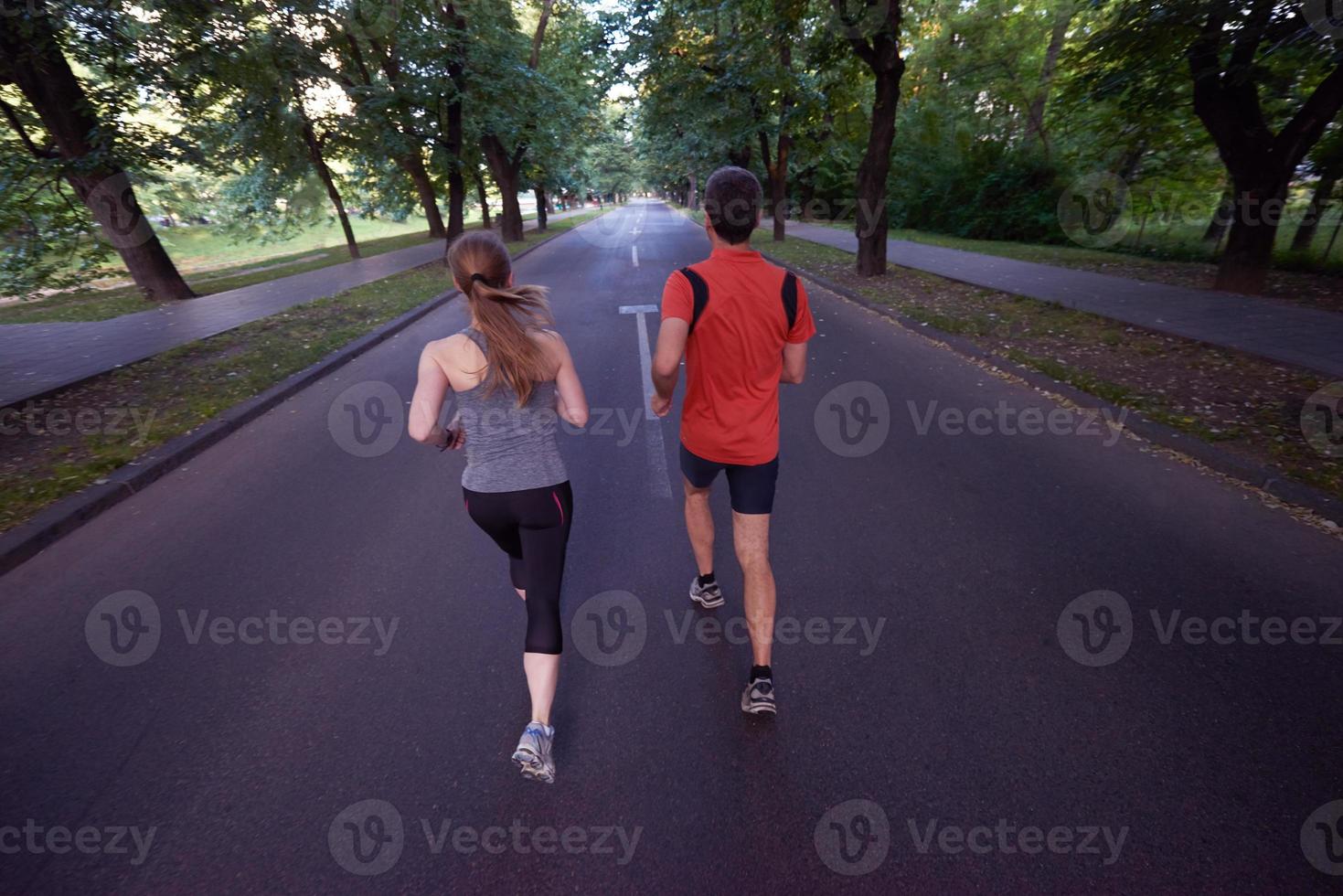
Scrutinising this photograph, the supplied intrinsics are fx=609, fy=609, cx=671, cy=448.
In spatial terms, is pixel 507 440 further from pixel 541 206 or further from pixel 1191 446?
pixel 541 206

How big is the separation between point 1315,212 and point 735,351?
16.8m

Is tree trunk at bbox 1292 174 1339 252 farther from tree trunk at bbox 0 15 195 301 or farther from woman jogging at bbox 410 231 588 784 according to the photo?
tree trunk at bbox 0 15 195 301

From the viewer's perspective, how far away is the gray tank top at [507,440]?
2.30 m

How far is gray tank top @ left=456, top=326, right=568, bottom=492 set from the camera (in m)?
2.30

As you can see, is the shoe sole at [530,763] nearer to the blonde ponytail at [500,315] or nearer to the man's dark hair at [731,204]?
the blonde ponytail at [500,315]

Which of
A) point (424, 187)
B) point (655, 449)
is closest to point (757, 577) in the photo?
point (655, 449)

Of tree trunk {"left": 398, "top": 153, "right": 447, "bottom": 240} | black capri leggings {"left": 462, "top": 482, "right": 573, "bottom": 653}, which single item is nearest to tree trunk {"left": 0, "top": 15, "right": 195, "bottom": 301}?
black capri leggings {"left": 462, "top": 482, "right": 573, "bottom": 653}

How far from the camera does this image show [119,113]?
991cm

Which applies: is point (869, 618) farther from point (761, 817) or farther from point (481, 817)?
point (481, 817)

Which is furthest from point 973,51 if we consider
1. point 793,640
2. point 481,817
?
point 481,817

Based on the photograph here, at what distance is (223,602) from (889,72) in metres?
13.6

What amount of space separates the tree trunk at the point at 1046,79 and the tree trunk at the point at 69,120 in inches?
923

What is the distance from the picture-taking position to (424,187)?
83.1 feet

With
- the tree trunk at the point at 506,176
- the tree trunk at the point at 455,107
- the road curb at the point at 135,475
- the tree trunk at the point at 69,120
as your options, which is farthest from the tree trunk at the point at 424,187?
the road curb at the point at 135,475
